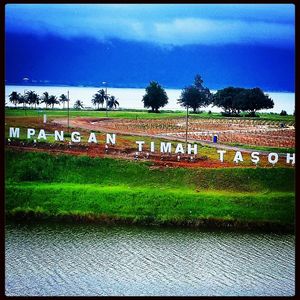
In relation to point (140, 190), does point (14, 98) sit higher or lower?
higher

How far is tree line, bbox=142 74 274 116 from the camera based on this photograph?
15.8 metres

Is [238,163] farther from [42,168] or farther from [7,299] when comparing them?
[7,299]

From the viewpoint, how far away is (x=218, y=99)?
16250 mm

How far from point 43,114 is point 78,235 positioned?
4.56 meters

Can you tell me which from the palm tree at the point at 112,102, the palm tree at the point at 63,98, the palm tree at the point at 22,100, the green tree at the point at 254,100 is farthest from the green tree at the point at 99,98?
the green tree at the point at 254,100

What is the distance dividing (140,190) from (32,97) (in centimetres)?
431

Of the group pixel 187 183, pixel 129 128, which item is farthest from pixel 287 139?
pixel 129 128

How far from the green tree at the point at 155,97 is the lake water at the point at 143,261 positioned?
380 cm

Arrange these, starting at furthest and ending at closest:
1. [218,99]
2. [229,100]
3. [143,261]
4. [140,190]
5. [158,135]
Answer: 1. [158,135]
2. [140,190]
3. [229,100]
4. [218,99]
5. [143,261]

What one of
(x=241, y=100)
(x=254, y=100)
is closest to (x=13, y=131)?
(x=241, y=100)

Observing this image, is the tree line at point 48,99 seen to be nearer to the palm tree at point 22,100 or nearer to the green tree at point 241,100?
the palm tree at point 22,100

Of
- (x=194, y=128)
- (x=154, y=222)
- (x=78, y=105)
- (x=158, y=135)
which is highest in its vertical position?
(x=78, y=105)

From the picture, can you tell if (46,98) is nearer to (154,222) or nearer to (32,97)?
(32,97)

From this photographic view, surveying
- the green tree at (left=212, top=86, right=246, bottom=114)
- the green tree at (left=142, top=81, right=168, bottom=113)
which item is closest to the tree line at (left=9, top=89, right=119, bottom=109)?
the green tree at (left=142, top=81, right=168, bottom=113)
